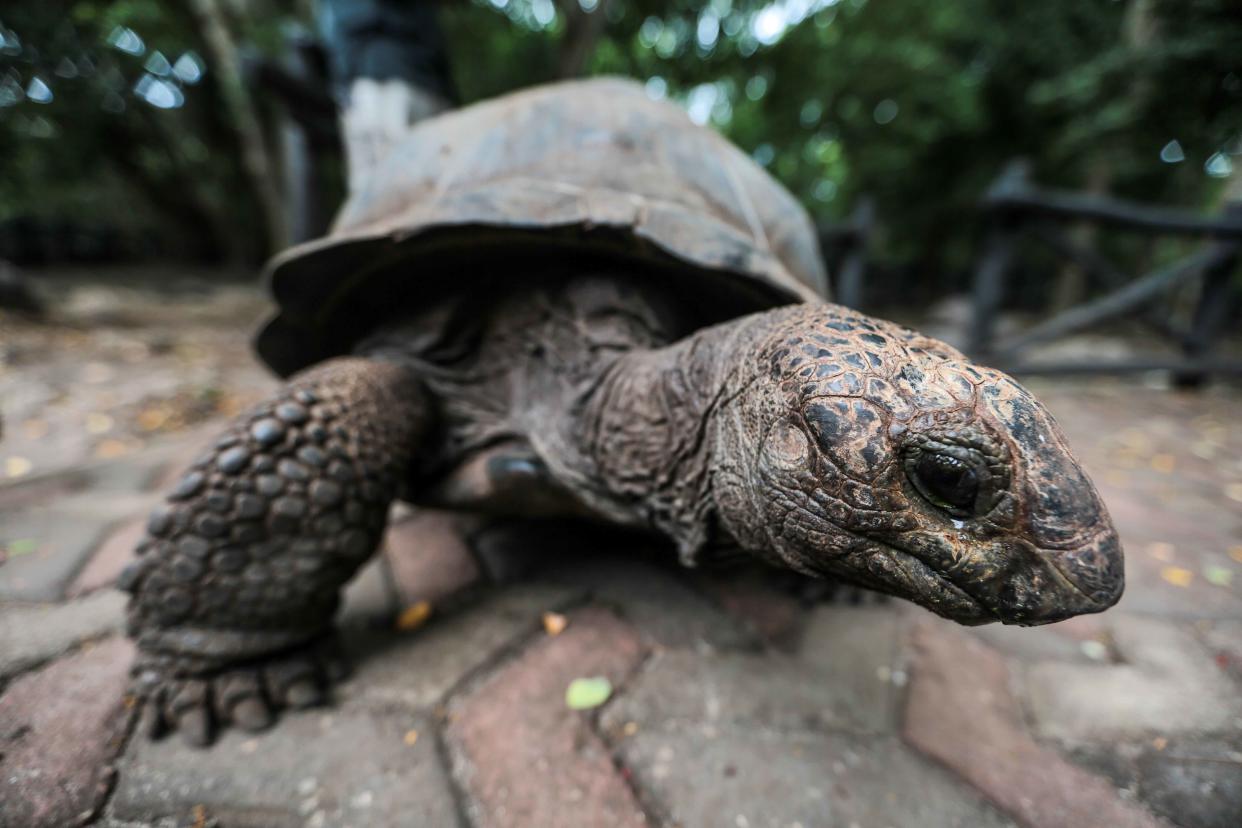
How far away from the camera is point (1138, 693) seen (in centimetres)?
135

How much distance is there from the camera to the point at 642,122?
187cm

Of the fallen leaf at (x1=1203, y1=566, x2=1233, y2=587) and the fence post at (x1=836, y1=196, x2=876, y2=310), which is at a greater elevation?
the fence post at (x1=836, y1=196, x2=876, y2=310)

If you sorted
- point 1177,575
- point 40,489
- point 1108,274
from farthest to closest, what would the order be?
1. point 1108,274
2. point 40,489
3. point 1177,575

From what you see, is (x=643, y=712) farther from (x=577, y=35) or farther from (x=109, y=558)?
(x=577, y=35)

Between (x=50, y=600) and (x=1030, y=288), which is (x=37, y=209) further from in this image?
(x=1030, y=288)

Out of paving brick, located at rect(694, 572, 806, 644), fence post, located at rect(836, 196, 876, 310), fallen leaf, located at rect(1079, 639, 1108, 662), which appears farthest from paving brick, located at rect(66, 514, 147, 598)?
fence post, located at rect(836, 196, 876, 310)

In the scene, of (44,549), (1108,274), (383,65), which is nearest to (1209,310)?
(1108,274)

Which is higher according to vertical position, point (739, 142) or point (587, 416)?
point (739, 142)

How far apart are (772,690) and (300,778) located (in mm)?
1007

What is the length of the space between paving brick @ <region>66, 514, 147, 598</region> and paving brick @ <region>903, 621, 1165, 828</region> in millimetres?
2096

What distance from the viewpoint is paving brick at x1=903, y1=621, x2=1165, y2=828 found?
102cm

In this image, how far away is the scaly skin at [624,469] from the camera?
69 centimetres

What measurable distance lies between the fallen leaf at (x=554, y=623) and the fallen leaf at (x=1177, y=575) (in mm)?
2087

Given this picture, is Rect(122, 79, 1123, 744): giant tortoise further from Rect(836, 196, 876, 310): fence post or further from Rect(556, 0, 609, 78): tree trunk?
Rect(836, 196, 876, 310): fence post
